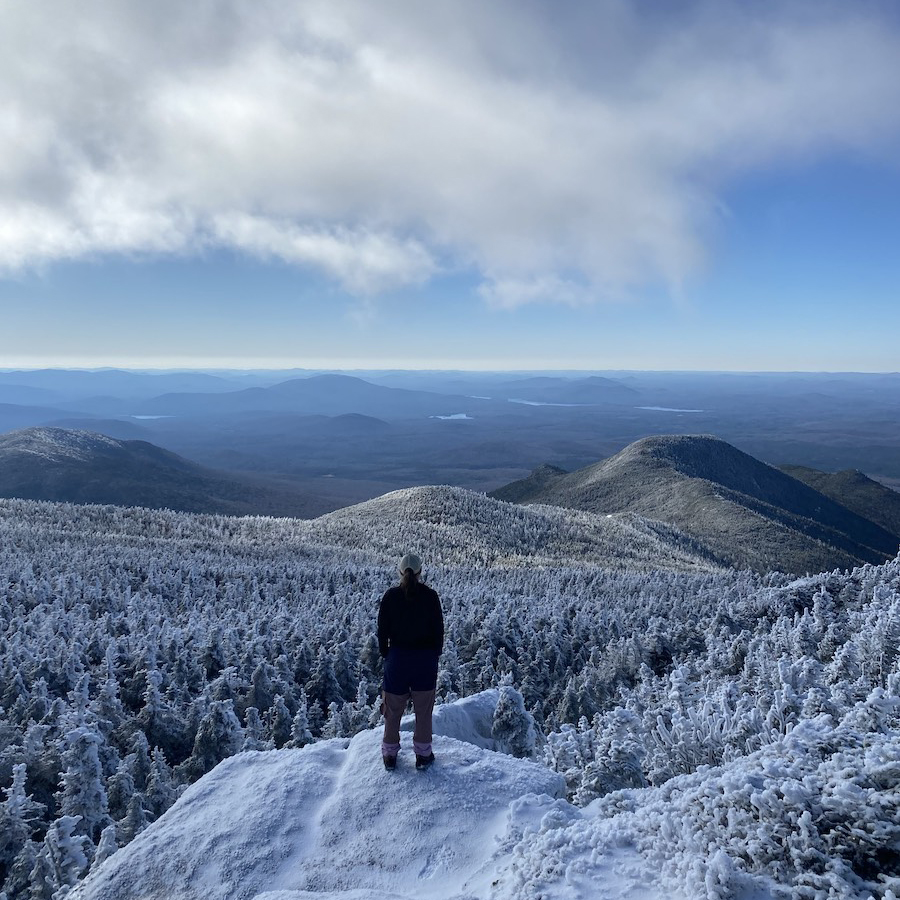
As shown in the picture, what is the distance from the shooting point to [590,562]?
62156mm

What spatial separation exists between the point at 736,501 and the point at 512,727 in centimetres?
10334

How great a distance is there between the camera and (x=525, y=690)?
21.9m

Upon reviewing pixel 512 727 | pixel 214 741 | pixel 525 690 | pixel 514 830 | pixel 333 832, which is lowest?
pixel 525 690

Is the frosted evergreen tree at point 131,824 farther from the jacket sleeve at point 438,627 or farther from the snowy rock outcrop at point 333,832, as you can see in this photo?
the jacket sleeve at point 438,627

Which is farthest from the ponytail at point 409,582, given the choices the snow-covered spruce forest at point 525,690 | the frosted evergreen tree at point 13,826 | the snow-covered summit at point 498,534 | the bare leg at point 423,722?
the snow-covered summit at point 498,534

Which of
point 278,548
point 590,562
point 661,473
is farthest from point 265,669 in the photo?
point 661,473

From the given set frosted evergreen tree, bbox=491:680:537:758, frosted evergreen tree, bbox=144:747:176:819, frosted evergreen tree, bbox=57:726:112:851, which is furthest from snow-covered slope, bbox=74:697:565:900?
frosted evergreen tree, bbox=144:747:176:819

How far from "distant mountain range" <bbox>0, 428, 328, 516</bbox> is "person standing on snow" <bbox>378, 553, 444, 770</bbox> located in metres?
147

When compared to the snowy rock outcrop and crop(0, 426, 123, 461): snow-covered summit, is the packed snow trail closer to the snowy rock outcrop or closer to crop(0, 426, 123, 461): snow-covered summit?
the snowy rock outcrop

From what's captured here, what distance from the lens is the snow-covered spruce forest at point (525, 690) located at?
6.25 meters

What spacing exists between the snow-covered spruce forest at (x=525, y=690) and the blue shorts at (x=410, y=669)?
9.04 ft

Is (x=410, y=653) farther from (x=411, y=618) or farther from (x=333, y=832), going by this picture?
(x=333, y=832)

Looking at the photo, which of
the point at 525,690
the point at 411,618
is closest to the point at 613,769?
the point at 411,618

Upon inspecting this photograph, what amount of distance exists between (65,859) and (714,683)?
48.5ft
